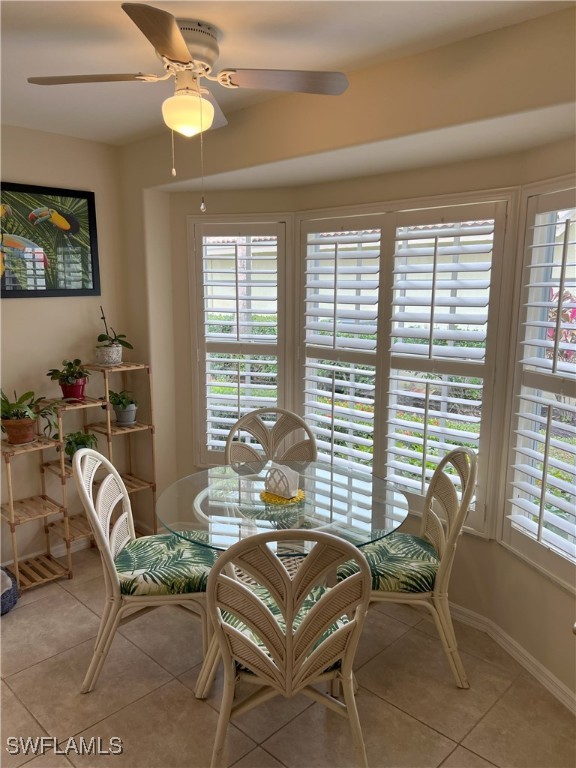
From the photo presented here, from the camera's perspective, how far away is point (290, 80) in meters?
1.76

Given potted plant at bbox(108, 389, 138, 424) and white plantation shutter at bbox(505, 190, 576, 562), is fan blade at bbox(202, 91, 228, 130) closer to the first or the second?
white plantation shutter at bbox(505, 190, 576, 562)

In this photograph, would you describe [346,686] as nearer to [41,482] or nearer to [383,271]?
[383,271]

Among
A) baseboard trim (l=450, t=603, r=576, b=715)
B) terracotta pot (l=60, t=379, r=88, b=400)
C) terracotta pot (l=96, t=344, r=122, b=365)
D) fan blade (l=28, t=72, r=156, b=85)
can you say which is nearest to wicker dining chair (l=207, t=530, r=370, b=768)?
baseboard trim (l=450, t=603, r=576, b=715)

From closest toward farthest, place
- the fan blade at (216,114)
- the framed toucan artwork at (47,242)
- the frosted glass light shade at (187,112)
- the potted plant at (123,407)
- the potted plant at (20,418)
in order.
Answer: the frosted glass light shade at (187,112) → the fan blade at (216,114) → the potted plant at (20,418) → the framed toucan artwork at (47,242) → the potted plant at (123,407)

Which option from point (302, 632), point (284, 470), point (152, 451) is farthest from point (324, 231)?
point (302, 632)

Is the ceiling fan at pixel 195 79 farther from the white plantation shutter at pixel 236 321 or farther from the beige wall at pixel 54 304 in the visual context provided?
the beige wall at pixel 54 304

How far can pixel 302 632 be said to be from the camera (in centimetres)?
175

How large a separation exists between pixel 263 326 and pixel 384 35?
5.90 ft

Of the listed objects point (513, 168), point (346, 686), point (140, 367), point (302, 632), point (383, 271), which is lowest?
point (346, 686)

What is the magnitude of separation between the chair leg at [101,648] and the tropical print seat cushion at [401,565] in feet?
3.19

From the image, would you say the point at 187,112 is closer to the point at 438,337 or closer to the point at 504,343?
the point at 438,337

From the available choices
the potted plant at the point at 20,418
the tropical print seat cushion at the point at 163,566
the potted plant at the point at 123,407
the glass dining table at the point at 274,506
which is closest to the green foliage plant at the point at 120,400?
the potted plant at the point at 123,407

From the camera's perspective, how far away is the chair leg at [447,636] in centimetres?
229

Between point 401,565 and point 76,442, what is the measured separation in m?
1.96
